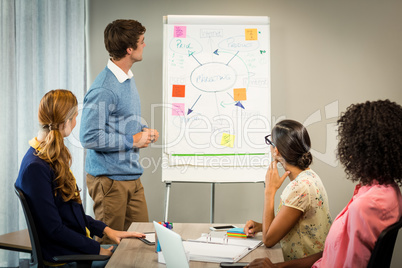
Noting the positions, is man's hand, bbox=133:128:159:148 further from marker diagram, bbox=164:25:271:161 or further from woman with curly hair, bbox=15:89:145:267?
woman with curly hair, bbox=15:89:145:267

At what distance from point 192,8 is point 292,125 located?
2241 mm

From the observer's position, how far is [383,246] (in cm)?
128

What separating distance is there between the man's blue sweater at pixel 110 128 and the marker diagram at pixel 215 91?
609mm

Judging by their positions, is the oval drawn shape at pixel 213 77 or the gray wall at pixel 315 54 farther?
the gray wall at pixel 315 54

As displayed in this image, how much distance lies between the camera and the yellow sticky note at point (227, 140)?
3326 mm

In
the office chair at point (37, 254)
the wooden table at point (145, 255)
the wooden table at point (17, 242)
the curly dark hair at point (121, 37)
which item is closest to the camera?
the wooden table at point (145, 255)

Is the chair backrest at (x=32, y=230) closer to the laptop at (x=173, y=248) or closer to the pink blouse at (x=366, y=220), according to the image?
the laptop at (x=173, y=248)

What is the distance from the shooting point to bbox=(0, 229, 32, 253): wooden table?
74.8 inches

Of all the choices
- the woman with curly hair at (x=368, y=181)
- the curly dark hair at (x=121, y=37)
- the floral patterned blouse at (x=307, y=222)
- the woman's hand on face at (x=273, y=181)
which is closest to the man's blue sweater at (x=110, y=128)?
the curly dark hair at (x=121, y=37)

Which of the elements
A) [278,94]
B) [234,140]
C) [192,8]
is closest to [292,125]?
[234,140]

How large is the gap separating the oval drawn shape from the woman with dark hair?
4.63 feet

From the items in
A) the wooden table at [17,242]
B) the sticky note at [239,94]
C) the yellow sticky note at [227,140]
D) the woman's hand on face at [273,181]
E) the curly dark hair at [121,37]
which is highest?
the curly dark hair at [121,37]

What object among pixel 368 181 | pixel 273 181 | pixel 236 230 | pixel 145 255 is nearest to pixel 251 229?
pixel 236 230

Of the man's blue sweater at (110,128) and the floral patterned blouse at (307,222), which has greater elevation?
the man's blue sweater at (110,128)
